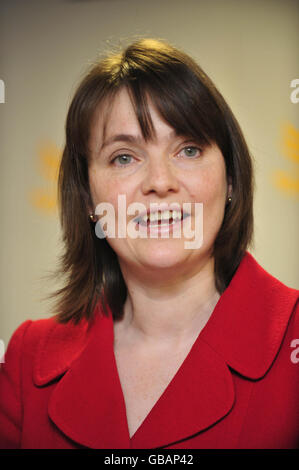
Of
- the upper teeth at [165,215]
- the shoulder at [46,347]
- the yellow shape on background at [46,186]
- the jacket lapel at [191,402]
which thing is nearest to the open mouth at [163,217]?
the upper teeth at [165,215]

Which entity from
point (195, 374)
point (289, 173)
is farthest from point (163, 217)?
point (289, 173)

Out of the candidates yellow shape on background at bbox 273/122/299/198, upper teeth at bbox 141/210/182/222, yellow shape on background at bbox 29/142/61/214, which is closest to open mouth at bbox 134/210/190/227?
upper teeth at bbox 141/210/182/222

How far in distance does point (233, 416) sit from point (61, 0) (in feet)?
4.67

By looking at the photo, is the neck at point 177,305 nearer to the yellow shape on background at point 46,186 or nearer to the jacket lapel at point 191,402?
the jacket lapel at point 191,402

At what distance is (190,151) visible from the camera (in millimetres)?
1230

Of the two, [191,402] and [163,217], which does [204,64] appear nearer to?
[163,217]

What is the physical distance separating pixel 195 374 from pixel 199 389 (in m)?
0.04

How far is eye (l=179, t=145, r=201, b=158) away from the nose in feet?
0.17

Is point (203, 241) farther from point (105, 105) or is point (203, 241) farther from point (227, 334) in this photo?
point (105, 105)

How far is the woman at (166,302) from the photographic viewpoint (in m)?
1.12

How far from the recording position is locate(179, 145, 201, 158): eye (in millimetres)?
1225
